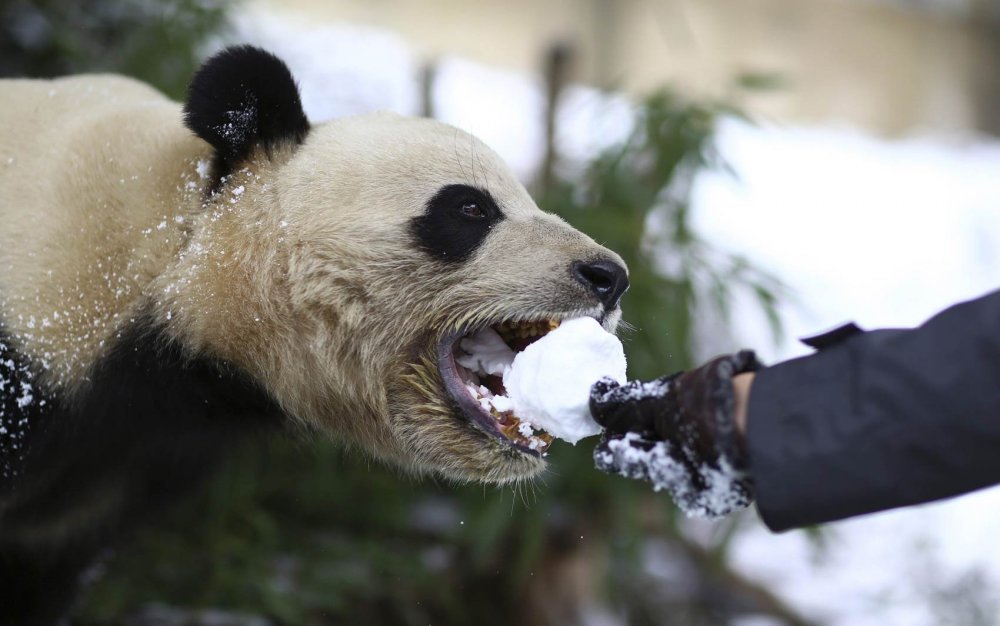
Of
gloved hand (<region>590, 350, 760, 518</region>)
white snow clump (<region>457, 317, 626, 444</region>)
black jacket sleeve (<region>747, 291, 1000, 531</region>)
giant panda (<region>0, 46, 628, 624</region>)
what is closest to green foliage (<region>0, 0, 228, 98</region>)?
giant panda (<region>0, 46, 628, 624</region>)

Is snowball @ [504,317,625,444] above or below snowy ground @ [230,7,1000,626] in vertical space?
above

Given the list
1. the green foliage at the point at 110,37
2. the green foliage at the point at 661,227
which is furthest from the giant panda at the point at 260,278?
the green foliage at the point at 110,37

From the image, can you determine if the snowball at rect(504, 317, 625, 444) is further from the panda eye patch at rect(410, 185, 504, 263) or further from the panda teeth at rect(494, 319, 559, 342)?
the panda eye patch at rect(410, 185, 504, 263)

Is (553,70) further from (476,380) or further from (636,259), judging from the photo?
(476,380)

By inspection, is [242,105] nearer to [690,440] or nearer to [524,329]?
→ [524,329]

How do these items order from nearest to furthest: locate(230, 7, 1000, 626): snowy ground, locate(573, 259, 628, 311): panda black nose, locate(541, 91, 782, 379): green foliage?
locate(573, 259, 628, 311): panda black nose < locate(541, 91, 782, 379): green foliage < locate(230, 7, 1000, 626): snowy ground

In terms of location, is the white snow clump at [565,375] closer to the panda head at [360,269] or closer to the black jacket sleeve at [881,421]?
the panda head at [360,269]

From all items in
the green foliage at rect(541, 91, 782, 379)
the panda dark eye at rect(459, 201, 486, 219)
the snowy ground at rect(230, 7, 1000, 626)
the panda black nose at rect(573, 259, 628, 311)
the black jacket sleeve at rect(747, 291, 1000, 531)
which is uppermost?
the black jacket sleeve at rect(747, 291, 1000, 531)

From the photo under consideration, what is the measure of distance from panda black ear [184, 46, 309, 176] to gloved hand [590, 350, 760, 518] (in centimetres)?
102

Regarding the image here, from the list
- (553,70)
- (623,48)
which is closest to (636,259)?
(553,70)

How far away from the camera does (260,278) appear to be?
6.54 ft

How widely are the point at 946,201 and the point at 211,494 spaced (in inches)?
280

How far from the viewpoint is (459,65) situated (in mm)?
8531

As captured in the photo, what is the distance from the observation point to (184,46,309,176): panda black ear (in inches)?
77.9
